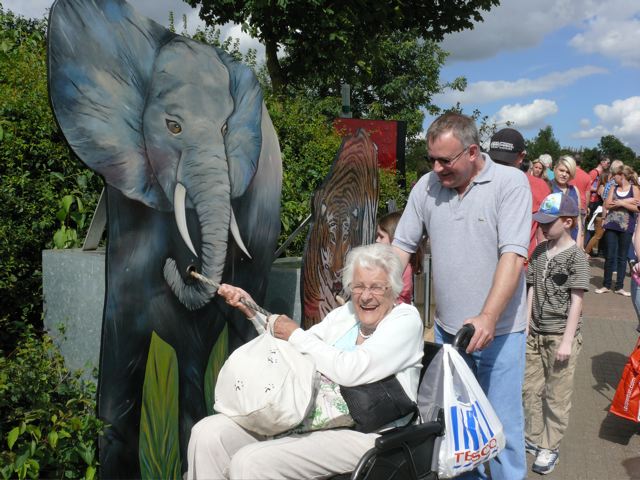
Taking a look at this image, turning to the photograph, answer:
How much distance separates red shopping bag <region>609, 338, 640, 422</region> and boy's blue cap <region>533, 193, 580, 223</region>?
4.60 ft

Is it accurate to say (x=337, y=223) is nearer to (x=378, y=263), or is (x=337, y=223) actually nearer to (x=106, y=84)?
(x=378, y=263)

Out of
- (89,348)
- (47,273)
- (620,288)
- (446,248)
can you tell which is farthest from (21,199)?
(620,288)

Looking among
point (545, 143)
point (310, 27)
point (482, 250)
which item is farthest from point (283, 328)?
point (545, 143)

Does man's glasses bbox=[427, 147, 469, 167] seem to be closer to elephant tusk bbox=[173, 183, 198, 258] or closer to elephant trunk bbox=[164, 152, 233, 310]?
elephant trunk bbox=[164, 152, 233, 310]

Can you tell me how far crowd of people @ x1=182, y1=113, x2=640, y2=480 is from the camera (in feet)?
9.71

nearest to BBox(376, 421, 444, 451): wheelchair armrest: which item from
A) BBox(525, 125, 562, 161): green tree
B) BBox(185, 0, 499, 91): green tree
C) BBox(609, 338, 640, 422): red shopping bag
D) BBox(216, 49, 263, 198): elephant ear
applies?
BBox(216, 49, 263, 198): elephant ear

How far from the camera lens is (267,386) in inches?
110

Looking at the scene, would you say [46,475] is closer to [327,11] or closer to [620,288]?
[327,11]

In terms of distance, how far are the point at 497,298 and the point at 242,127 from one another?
169 cm

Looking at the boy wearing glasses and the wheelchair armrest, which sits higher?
the boy wearing glasses

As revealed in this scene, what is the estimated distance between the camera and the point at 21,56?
4883 mm

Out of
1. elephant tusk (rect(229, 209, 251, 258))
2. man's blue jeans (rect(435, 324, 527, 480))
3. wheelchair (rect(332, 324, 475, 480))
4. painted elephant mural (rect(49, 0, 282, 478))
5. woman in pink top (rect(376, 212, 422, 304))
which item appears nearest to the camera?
wheelchair (rect(332, 324, 475, 480))

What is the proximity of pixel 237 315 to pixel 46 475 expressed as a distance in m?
1.27

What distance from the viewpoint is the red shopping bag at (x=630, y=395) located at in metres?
5.25
